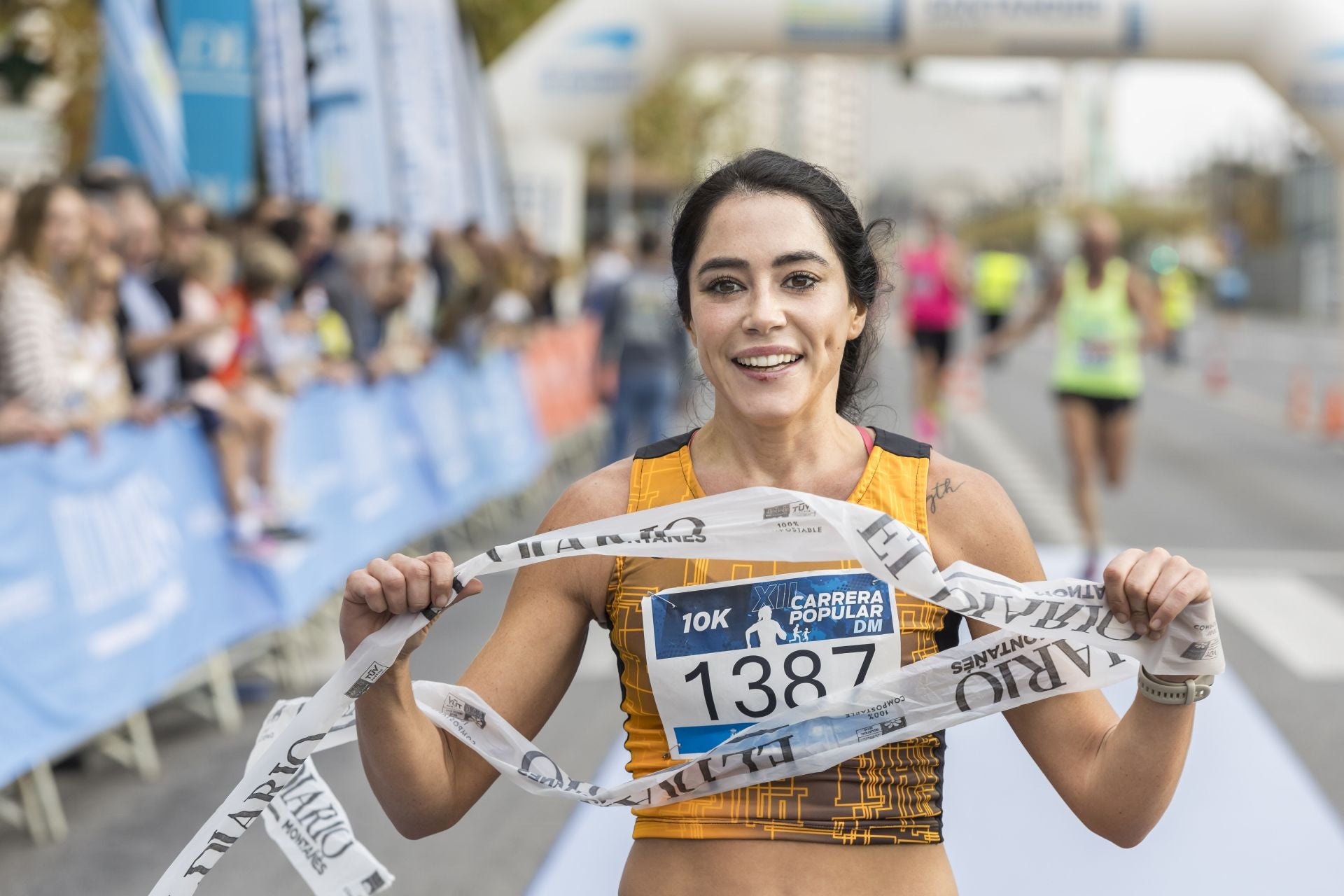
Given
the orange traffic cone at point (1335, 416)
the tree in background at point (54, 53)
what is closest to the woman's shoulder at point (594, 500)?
the orange traffic cone at point (1335, 416)

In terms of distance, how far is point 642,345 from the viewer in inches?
504

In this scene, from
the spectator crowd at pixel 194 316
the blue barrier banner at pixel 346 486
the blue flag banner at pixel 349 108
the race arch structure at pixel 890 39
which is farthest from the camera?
the race arch structure at pixel 890 39

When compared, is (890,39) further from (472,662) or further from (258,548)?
(472,662)

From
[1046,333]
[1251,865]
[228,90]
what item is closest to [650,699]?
[1251,865]

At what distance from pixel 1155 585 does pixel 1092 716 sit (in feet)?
1.01

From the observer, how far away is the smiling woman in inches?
92.5

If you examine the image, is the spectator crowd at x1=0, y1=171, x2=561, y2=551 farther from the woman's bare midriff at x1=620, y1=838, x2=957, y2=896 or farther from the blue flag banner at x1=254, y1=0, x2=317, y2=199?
the woman's bare midriff at x1=620, y1=838, x2=957, y2=896

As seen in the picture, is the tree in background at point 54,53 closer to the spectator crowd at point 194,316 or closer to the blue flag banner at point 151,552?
the spectator crowd at point 194,316

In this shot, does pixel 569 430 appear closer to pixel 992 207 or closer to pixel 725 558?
pixel 725 558

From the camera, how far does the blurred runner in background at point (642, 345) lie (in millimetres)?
12711

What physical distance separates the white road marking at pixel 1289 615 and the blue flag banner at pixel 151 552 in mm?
4628

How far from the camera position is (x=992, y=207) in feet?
470

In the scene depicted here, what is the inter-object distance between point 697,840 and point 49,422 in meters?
3.99

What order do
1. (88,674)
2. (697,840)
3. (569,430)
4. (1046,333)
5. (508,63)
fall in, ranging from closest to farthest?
(697,840) → (88,674) → (569,430) → (508,63) → (1046,333)
